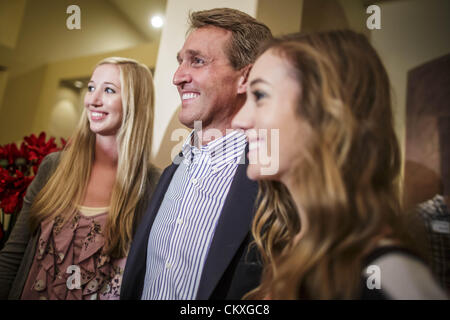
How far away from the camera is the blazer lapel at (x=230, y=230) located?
1.99 ft

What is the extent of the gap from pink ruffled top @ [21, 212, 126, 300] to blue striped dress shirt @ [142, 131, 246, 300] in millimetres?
124

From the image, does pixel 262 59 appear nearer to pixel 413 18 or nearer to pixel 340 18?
pixel 340 18

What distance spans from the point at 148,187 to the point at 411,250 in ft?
2.35

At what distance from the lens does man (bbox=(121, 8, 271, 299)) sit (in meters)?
0.62

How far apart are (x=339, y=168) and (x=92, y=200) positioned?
2.35ft

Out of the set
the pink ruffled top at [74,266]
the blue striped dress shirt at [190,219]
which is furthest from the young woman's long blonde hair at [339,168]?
the pink ruffled top at [74,266]

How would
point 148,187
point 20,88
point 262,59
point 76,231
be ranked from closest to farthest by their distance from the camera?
point 262,59 → point 76,231 → point 148,187 → point 20,88

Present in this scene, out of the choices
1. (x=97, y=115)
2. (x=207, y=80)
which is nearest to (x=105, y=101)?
(x=97, y=115)

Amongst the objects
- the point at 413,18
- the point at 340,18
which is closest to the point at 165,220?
the point at 340,18

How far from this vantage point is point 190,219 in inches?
28.7

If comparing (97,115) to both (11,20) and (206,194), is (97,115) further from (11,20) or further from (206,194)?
(11,20)

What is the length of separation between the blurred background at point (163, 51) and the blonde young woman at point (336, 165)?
19 centimetres

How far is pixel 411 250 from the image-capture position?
0.46 meters

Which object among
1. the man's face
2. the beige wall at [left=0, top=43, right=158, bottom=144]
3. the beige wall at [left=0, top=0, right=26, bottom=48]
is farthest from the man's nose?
the beige wall at [left=0, top=0, right=26, bottom=48]
